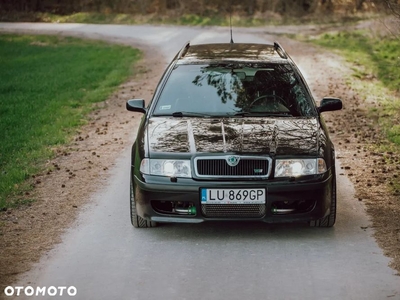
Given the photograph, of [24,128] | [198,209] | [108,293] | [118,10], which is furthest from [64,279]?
[118,10]

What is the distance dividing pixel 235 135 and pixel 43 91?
480 inches

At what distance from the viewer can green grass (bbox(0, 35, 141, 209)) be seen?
11.6 m

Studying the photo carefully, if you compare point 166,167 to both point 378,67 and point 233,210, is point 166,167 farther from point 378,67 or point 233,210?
point 378,67

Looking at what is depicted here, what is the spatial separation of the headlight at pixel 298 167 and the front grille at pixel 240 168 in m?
0.11

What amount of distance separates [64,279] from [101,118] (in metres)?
8.95

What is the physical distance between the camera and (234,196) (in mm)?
7234

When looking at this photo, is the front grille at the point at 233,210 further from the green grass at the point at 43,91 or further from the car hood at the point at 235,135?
the green grass at the point at 43,91

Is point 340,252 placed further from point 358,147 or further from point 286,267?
point 358,147

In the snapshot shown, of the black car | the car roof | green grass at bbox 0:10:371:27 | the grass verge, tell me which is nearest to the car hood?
the black car

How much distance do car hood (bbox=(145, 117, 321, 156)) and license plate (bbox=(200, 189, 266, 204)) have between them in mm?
357

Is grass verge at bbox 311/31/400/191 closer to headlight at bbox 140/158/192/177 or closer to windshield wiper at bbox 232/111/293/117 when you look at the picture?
windshield wiper at bbox 232/111/293/117

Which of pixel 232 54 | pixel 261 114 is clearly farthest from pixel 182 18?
pixel 261 114

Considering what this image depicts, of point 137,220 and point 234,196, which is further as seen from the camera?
point 137,220

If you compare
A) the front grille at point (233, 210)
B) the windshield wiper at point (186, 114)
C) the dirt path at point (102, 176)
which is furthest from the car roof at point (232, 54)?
the front grille at point (233, 210)
